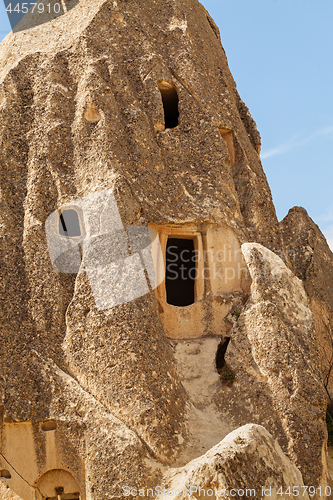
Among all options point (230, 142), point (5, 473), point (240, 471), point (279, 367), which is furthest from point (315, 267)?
point (5, 473)

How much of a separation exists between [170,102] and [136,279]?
18.5 ft

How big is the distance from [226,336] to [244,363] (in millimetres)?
1233

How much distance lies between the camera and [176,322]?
11.1 meters

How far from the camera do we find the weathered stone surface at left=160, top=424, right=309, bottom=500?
6.82m

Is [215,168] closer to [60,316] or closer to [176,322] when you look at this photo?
[176,322]

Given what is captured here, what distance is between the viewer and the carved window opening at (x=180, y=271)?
12383mm

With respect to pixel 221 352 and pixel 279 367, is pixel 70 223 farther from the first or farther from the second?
pixel 279 367

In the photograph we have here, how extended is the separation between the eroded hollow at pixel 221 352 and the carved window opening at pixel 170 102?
19.1ft

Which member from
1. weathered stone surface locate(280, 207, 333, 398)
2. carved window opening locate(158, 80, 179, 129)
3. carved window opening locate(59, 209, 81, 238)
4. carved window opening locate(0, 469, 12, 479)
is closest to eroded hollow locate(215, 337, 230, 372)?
weathered stone surface locate(280, 207, 333, 398)

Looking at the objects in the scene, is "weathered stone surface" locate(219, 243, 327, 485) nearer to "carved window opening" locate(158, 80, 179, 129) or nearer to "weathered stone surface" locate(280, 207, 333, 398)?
"weathered stone surface" locate(280, 207, 333, 398)

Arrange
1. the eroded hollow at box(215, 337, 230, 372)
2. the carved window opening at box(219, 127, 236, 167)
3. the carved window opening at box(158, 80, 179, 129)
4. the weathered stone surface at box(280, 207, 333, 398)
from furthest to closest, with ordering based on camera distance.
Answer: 1. the weathered stone surface at box(280, 207, 333, 398)
2. the carved window opening at box(219, 127, 236, 167)
3. the carved window opening at box(158, 80, 179, 129)
4. the eroded hollow at box(215, 337, 230, 372)

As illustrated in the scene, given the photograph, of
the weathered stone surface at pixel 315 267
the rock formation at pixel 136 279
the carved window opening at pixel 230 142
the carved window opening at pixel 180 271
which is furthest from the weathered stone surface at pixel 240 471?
the carved window opening at pixel 230 142

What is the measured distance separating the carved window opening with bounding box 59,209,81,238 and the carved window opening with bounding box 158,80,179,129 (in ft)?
13.5

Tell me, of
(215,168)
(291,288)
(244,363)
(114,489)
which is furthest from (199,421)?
(215,168)
